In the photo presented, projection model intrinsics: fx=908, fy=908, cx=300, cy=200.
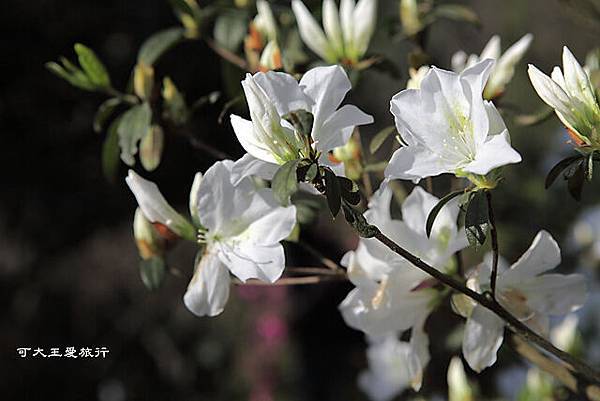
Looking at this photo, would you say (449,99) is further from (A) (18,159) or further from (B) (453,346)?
(A) (18,159)

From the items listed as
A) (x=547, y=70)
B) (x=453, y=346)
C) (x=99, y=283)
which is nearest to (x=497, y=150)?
(x=453, y=346)

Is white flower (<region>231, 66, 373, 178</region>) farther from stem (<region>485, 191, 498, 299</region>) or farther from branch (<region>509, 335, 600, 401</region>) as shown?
branch (<region>509, 335, 600, 401</region>)

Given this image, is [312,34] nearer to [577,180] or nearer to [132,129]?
[132,129]

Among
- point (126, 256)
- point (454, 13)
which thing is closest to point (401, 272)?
point (454, 13)

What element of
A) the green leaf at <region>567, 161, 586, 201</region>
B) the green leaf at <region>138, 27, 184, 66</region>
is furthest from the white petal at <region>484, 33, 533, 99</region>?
the green leaf at <region>138, 27, 184, 66</region>

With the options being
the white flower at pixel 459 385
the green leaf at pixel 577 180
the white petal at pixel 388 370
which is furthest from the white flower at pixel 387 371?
the green leaf at pixel 577 180

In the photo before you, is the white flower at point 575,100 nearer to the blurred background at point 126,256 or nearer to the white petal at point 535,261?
Result: the white petal at point 535,261
